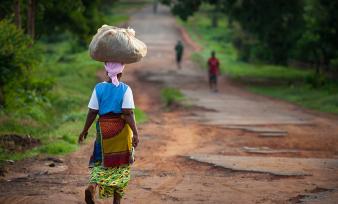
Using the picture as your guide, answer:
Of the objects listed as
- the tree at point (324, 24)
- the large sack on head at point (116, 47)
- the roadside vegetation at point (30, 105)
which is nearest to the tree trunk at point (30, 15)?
the roadside vegetation at point (30, 105)

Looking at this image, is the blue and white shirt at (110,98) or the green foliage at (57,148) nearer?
the blue and white shirt at (110,98)

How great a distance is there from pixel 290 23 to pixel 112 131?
29922 millimetres

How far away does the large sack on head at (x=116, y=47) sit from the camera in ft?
22.1

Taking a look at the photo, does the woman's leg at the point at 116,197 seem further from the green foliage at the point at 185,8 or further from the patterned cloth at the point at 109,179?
the green foliage at the point at 185,8

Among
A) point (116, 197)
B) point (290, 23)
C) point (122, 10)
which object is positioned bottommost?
point (122, 10)

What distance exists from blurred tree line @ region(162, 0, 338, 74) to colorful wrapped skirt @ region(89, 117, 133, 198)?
2037cm

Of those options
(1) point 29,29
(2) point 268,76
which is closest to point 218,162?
(1) point 29,29

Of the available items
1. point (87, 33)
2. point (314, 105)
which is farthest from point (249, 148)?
point (87, 33)

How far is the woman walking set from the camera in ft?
22.3

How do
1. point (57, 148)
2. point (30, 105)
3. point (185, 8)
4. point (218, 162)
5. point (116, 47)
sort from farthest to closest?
point (185, 8) → point (30, 105) → point (57, 148) → point (218, 162) → point (116, 47)

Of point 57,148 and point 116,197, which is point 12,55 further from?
point 116,197

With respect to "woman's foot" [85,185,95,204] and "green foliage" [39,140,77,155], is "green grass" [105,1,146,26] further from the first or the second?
"woman's foot" [85,185,95,204]

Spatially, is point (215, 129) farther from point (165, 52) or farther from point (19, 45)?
point (165, 52)

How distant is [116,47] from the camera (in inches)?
265
